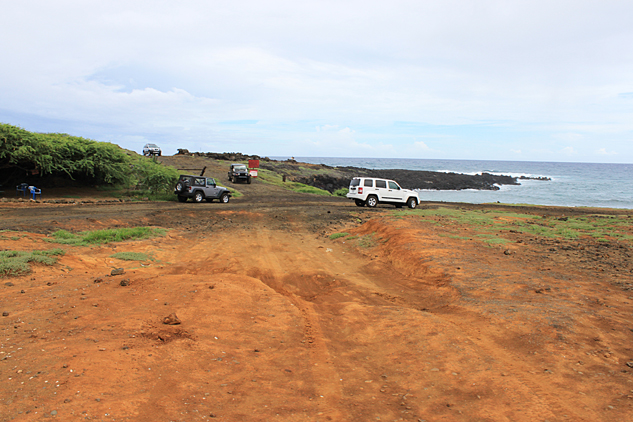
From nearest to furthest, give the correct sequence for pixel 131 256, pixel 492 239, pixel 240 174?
pixel 131 256 < pixel 492 239 < pixel 240 174

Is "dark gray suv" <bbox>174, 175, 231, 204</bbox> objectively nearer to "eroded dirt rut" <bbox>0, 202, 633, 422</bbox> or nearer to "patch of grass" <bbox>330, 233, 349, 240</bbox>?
"patch of grass" <bbox>330, 233, 349, 240</bbox>

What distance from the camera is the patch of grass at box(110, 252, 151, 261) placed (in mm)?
10266

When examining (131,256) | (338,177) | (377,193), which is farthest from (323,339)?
(338,177)

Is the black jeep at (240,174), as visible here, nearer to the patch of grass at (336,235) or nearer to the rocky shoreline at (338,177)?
the rocky shoreline at (338,177)

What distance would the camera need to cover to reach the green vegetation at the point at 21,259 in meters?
7.54

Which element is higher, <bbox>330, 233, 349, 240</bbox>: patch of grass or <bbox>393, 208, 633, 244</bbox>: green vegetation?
<bbox>393, 208, 633, 244</bbox>: green vegetation

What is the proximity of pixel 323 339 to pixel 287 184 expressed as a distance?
130ft

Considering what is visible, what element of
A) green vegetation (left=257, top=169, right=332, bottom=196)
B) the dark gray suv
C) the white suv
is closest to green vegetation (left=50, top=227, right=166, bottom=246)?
the dark gray suv

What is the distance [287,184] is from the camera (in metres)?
44.9

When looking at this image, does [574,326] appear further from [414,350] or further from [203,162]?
[203,162]

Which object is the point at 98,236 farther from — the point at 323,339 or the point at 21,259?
the point at 323,339

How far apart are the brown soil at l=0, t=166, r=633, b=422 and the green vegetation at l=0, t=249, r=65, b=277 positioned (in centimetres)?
26

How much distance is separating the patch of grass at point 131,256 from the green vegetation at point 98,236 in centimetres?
168

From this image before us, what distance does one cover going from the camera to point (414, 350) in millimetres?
5332
